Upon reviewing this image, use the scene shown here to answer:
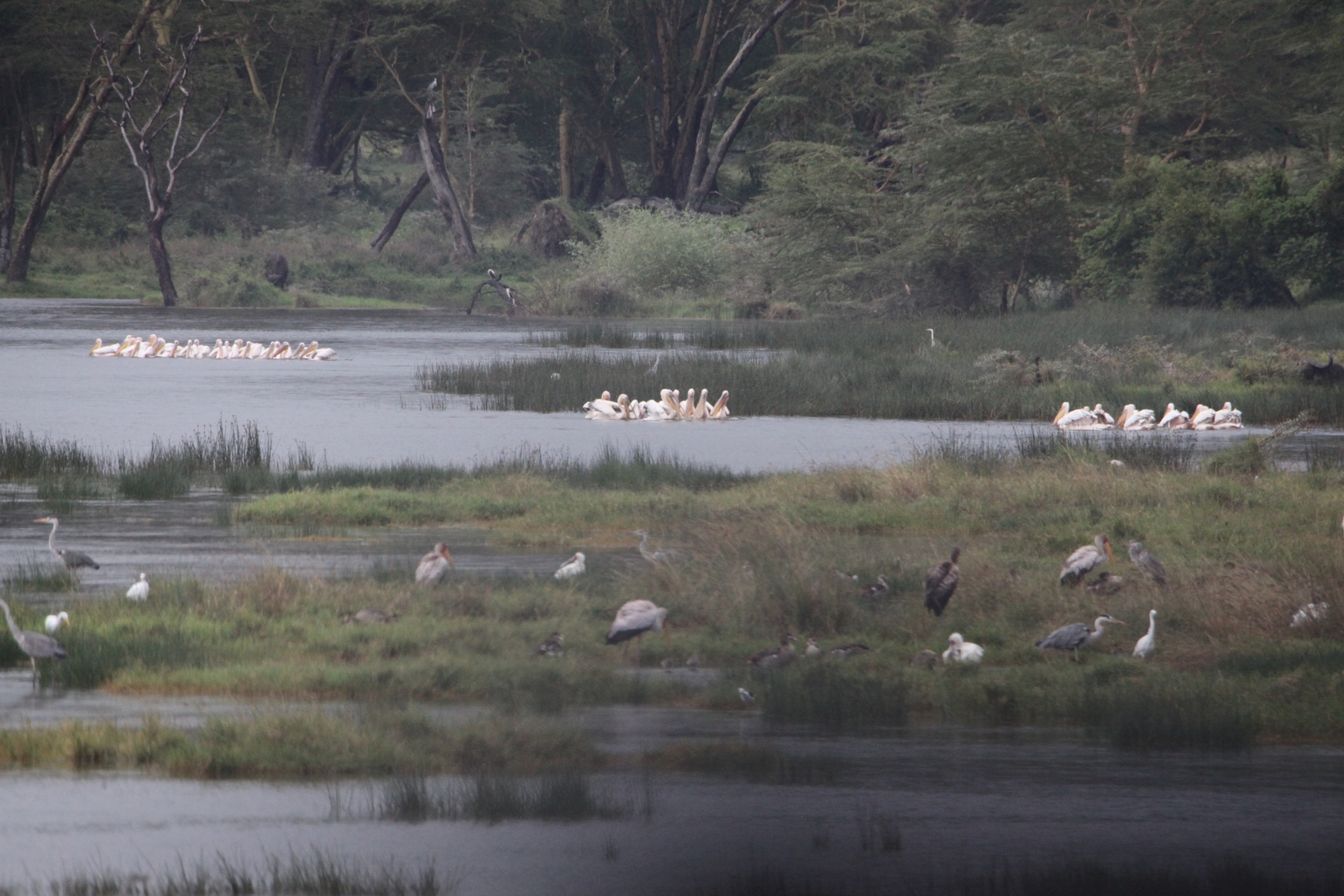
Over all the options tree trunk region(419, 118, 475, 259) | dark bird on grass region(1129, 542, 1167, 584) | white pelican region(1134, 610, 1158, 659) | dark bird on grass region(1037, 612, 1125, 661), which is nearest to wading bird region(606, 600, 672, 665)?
dark bird on grass region(1037, 612, 1125, 661)

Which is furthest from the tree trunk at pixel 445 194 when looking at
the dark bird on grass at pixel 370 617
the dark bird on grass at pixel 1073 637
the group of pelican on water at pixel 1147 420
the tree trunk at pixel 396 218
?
the dark bird on grass at pixel 1073 637

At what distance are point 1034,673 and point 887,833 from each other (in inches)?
118

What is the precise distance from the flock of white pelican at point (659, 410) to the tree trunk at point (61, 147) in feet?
110

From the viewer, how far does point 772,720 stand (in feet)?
32.4

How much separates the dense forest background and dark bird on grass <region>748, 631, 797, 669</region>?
33.8 m

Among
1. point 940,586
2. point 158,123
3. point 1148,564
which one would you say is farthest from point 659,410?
point 158,123

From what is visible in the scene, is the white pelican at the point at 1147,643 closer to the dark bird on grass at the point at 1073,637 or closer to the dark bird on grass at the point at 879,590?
the dark bird on grass at the point at 1073,637

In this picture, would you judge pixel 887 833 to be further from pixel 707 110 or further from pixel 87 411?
pixel 707 110

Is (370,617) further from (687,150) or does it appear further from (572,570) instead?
(687,150)

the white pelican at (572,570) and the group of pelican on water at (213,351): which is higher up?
the white pelican at (572,570)

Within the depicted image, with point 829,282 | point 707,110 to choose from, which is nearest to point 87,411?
point 829,282

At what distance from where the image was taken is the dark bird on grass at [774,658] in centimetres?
1072

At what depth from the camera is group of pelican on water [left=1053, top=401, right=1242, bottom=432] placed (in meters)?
26.0

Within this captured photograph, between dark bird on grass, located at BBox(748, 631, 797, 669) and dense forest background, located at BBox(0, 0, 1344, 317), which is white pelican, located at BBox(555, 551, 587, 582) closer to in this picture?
dark bird on grass, located at BBox(748, 631, 797, 669)
